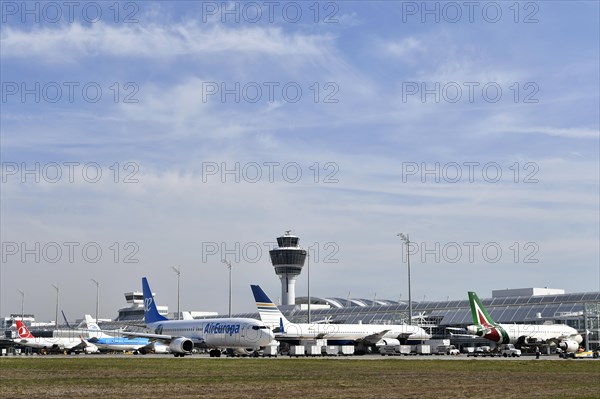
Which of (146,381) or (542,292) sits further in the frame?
(542,292)

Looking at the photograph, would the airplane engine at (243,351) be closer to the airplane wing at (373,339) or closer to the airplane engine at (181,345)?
the airplane engine at (181,345)

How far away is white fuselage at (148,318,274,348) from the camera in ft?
326

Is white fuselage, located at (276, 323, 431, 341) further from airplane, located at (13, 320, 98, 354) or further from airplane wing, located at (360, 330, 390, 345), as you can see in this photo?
airplane, located at (13, 320, 98, 354)

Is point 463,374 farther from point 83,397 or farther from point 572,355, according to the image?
point 572,355

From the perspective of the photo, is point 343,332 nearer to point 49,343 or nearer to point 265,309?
point 265,309

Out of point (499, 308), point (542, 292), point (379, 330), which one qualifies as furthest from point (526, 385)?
point (542, 292)

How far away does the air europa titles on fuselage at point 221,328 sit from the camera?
101562 millimetres

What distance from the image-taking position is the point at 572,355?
96812 millimetres

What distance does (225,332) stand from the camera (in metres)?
103

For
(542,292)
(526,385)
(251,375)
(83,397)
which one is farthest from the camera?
(542,292)

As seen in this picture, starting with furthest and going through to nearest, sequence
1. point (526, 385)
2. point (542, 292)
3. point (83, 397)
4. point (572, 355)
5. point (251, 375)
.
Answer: point (542, 292)
point (572, 355)
point (251, 375)
point (526, 385)
point (83, 397)

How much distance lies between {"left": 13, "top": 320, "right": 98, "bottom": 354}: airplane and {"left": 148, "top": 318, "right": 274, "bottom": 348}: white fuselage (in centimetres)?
3614

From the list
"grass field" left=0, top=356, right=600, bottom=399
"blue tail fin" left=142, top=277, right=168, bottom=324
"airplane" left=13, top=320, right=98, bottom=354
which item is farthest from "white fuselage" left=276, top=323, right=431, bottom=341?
"grass field" left=0, top=356, right=600, bottom=399

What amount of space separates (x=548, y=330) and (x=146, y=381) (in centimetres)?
8948
